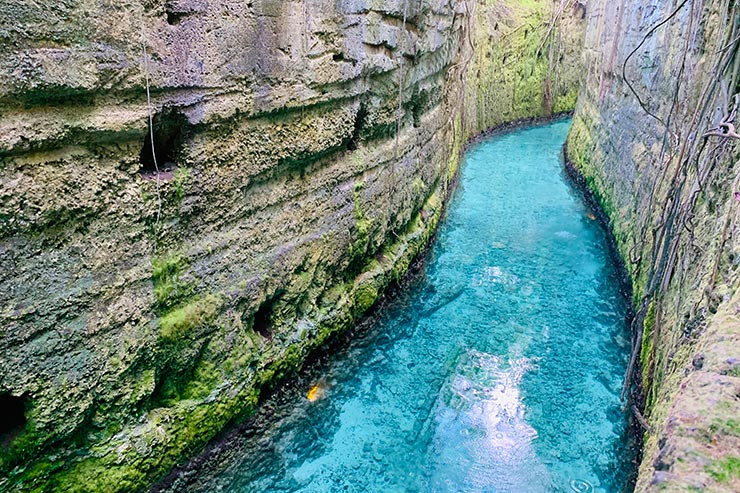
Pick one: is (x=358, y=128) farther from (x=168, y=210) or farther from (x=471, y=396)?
(x=471, y=396)

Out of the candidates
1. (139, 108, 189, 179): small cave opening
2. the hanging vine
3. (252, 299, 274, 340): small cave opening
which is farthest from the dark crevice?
the hanging vine

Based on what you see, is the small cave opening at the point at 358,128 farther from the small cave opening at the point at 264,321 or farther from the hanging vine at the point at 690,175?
the hanging vine at the point at 690,175

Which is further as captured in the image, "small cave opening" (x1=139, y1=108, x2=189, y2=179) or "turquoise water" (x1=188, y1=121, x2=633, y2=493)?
"turquoise water" (x1=188, y1=121, x2=633, y2=493)

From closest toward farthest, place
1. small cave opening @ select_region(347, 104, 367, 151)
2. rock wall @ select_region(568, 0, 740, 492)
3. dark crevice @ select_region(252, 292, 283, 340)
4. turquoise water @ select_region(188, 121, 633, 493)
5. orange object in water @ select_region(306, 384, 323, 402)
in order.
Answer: rock wall @ select_region(568, 0, 740, 492) < turquoise water @ select_region(188, 121, 633, 493) < dark crevice @ select_region(252, 292, 283, 340) < orange object in water @ select_region(306, 384, 323, 402) < small cave opening @ select_region(347, 104, 367, 151)

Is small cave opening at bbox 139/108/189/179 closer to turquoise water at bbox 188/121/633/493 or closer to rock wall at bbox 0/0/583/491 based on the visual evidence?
rock wall at bbox 0/0/583/491

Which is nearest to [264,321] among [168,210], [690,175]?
[168,210]

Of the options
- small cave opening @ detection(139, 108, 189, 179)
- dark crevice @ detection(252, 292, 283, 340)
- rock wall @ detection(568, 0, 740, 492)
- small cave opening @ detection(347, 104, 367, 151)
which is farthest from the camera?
small cave opening @ detection(347, 104, 367, 151)
